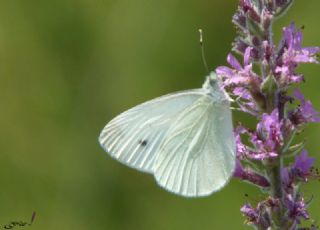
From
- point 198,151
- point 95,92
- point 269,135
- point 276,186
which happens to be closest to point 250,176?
point 276,186

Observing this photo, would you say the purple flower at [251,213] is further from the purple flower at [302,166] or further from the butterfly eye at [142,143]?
the butterfly eye at [142,143]

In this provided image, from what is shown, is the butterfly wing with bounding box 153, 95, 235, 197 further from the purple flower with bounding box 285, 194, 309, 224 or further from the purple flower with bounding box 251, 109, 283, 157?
the purple flower with bounding box 285, 194, 309, 224

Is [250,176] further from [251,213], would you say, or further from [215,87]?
[215,87]

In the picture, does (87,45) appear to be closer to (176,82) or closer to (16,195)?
(176,82)

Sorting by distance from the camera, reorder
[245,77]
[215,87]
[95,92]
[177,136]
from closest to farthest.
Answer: [245,77], [215,87], [177,136], [95,92]

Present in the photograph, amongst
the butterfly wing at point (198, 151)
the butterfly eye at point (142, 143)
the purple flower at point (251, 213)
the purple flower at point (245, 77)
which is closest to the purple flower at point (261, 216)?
the purple flower at point (251, 213)

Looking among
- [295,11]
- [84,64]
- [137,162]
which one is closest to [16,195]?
[84,64]

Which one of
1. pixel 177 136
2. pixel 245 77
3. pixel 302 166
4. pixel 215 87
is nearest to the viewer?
pixel 245 77

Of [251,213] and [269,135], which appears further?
[251,213]
